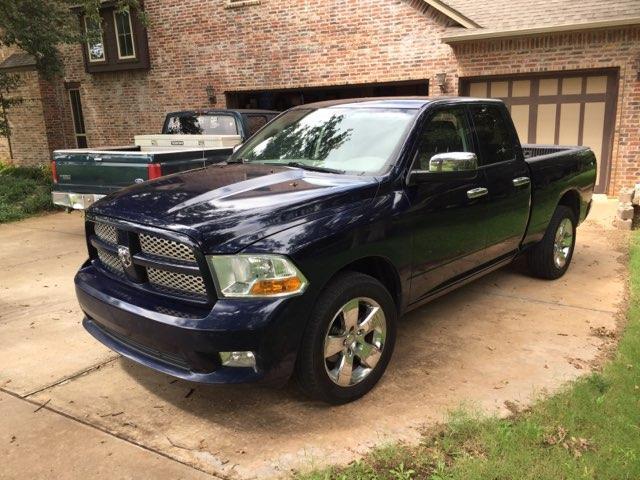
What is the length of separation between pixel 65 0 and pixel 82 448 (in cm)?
1229

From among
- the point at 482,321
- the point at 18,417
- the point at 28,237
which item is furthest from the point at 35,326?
the point at 28,237

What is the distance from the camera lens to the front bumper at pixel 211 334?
288 centimetres

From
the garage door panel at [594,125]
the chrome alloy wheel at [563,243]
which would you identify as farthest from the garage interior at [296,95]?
the chrome alloy wheel at [563,243]

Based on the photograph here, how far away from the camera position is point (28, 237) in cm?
889

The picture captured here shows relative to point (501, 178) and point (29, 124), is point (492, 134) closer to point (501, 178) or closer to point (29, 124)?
point (501, 178)

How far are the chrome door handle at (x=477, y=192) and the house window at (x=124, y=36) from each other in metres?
13.9

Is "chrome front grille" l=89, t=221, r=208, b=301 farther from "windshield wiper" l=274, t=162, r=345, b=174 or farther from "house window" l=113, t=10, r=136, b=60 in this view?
"house window" l=113, t=10, r=136, b=60

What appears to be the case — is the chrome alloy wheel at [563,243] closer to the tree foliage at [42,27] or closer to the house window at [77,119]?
the tree foliage at [42,27]

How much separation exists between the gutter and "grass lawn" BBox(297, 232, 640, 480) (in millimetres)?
8159

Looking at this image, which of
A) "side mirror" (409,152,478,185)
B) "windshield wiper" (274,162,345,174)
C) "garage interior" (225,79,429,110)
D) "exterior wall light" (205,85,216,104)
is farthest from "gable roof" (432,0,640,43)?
"windshield wiper" (274,162,345,174)

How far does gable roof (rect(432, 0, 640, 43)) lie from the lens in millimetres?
9867

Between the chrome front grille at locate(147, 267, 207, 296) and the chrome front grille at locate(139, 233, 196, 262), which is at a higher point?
the chrome front grille at locate(139, 233, 196, 262)

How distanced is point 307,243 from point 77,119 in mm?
16871

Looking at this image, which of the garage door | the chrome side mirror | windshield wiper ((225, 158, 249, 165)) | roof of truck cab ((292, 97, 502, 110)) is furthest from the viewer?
the garage door
